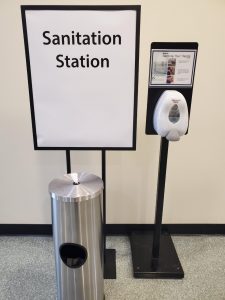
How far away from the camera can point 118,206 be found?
2146 millimetres

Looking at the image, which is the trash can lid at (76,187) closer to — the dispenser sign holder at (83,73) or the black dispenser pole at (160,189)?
the dispenser sign holder at (83,73)

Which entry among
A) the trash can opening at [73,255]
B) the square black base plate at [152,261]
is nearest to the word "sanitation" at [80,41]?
the trash can opening at [73,255]

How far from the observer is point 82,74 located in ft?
4.51

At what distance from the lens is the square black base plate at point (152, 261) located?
179cm

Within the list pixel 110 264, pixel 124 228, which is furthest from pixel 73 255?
pixel 124 228

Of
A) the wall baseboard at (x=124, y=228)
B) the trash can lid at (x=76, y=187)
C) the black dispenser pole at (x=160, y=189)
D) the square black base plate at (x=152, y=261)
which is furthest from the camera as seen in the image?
the wall baseboard at (x=124, y=228)

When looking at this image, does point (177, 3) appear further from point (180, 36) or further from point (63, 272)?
point (63, 272)

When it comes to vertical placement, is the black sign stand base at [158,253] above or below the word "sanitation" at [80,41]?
below

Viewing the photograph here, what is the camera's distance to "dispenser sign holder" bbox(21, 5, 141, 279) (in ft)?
4.22

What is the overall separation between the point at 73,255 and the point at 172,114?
3.03ft

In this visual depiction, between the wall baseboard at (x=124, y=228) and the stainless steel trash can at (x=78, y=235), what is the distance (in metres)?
0.71

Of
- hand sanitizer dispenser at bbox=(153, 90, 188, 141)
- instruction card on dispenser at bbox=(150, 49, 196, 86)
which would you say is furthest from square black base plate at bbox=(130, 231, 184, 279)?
instruction card on dispenser at bbox=(150, 49, 196, 86)

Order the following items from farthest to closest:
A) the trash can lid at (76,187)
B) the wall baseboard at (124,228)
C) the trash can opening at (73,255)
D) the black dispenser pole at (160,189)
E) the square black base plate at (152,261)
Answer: the wall baseboard at (124,228)
the square black base plate at (152,261)
the black dispenser pole at (160,189)
the trash can opening at (73,255)
the trash can lid at (76,187)

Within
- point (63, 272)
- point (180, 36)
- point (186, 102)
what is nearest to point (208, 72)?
point (180, 36)
